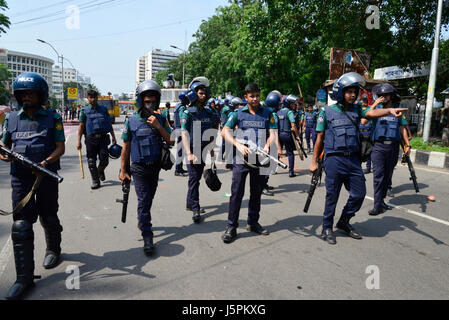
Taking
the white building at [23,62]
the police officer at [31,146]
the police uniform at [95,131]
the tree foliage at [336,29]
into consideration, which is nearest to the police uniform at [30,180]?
the police officer at [31,146]

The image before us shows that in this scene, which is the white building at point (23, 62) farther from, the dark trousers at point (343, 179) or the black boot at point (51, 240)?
the dark trousers at point (343, 179)

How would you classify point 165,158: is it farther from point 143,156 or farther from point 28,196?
point 28,196

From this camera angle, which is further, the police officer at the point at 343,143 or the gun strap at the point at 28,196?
the police officer at the point at 343,143

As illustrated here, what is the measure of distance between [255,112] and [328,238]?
1743mm

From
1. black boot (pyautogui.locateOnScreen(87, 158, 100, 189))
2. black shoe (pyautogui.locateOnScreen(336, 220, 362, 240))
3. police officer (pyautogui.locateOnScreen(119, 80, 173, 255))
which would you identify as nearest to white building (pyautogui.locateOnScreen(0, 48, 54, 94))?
black boot (pyautogui.locateOnScreen(87, 158, 100, 189))

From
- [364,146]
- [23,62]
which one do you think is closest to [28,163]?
[364,146]

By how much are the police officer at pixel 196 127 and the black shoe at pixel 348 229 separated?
1.90 metres

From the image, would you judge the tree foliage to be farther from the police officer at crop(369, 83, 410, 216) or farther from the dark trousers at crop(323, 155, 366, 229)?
the dark trousers at crop(323, 155, 366, 229)

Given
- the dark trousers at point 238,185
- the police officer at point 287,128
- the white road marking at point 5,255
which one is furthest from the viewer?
the police officer at point 287,128

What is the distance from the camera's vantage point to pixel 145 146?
3.62 metres

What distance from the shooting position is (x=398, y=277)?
3117mm

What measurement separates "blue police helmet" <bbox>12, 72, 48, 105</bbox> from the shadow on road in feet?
13.1

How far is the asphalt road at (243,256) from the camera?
285cm
